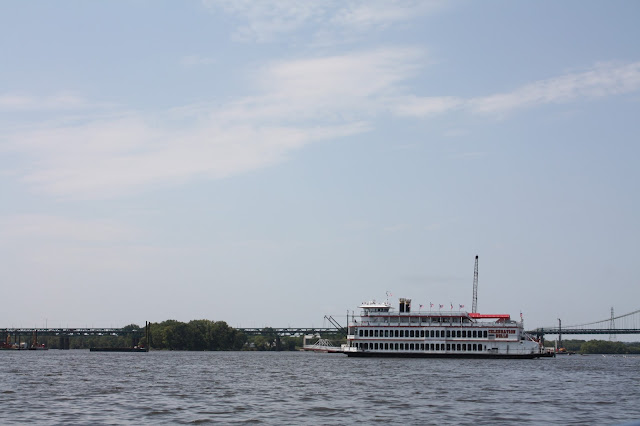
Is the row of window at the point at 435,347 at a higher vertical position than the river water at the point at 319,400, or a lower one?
higher

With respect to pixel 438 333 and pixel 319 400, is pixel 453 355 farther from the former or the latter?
pixel 319 400

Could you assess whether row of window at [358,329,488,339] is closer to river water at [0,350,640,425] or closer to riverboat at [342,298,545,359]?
riverboat at [342,298,545,359]

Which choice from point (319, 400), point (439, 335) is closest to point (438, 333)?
point (439, 335)

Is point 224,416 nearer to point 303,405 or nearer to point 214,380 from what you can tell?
point 303,405

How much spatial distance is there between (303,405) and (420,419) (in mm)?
8601

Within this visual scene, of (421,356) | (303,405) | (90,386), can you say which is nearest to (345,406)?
(303,405)

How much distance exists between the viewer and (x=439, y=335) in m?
119

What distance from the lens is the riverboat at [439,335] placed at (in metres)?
119

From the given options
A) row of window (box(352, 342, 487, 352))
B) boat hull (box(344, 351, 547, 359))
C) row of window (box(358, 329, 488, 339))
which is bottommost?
boat hull (box(344, 351, 547, 359))

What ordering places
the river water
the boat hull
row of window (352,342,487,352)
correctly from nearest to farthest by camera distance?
1. the river water
2. the boat hull
3. row of window (352,342,487,352)

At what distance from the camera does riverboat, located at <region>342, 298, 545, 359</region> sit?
11856cm

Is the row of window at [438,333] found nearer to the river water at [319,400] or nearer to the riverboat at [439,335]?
the riverboat at [439,335]

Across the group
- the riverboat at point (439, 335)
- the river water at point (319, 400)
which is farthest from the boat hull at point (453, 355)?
the river water at point (319, 400)

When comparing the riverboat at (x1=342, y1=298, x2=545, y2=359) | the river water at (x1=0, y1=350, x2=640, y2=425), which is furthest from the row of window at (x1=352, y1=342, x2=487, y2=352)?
the river water at (x1=0, y1=350, x2=640, y2=425)
